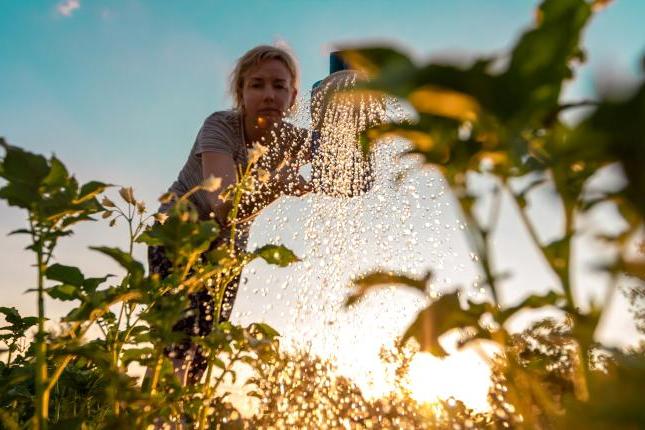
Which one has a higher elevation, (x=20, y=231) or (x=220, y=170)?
(x=220, y=170)

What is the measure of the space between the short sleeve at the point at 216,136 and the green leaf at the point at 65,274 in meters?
2.49

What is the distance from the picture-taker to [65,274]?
5.08 feet

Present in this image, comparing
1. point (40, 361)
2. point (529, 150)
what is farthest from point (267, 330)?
point (529, 150)

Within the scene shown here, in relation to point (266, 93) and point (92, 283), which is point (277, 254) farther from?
point (266, 93)

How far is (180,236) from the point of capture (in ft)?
4.50

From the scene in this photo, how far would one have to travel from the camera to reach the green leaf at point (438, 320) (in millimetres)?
876

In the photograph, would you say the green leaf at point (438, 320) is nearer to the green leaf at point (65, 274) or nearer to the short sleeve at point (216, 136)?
the green leaf at point (65, 274)

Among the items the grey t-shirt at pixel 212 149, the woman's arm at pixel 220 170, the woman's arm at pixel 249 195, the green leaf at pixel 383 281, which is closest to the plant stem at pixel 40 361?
the green leaf at pixel 383 281

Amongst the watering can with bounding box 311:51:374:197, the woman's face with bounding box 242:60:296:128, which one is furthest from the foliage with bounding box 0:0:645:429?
the watering can with bounding box 311:51:374:197

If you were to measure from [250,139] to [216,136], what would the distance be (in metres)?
0.50

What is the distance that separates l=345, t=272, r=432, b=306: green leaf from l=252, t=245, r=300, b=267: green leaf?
673 millimetres

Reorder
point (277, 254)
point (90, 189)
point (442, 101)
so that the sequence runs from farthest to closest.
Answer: point (277, 254) < point (90, 189) < point (442, 101)

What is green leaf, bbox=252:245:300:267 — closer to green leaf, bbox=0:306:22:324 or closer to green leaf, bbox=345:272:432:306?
green leaf, bbox=345:272:432:306

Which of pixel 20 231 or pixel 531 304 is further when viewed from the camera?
pixel 20 231
